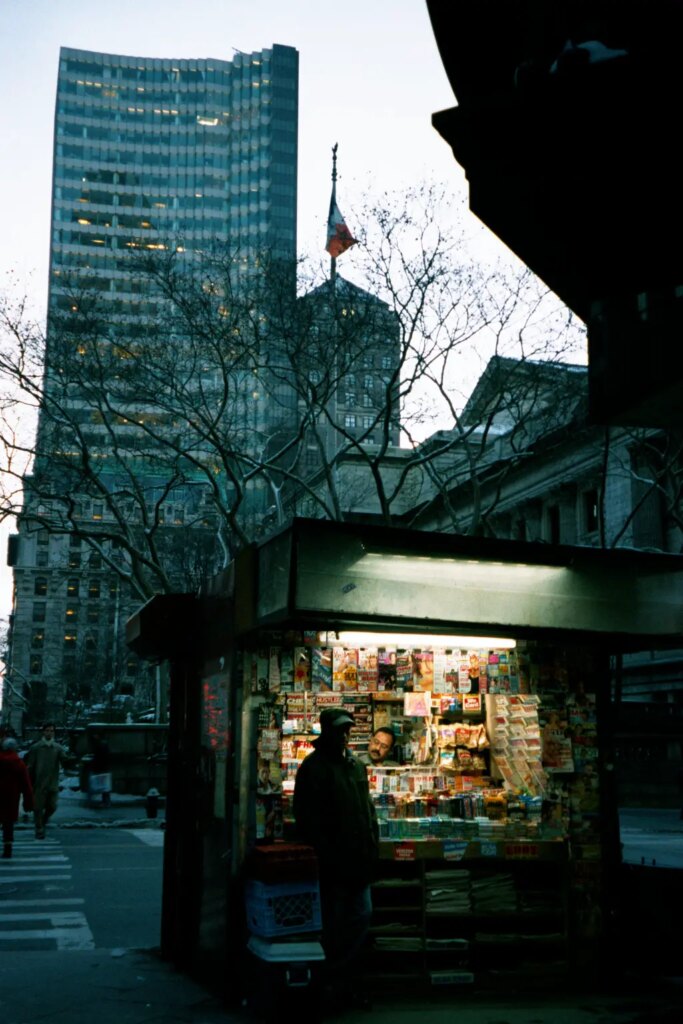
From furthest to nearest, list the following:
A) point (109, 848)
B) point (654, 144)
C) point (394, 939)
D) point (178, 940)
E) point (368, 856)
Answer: point (109, 848) < point (178, 940) < point (394, 939) < point (368, 856) < point (654, 144)

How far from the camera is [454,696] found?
9.44 m

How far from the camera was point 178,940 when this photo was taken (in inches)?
353

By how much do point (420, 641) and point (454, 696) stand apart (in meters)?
0.66

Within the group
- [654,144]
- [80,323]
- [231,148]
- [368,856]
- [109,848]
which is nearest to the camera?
[654,144]

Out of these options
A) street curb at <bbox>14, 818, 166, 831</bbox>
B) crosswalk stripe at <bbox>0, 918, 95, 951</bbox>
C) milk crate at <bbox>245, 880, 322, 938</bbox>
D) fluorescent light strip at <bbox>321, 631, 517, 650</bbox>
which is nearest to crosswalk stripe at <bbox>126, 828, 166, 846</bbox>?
street curb at <bbox>14, 818, 166, 831</bbox>

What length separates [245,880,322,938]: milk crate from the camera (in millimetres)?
6910

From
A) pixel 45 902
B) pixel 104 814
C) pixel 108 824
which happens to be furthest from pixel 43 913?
pixel 104 814

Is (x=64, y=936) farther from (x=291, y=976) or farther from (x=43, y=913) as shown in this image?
(x=291, y=976)

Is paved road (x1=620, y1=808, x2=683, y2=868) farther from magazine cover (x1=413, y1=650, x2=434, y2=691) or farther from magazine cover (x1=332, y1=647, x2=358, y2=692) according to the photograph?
magazine cover (x1=332, y1=647, x2=358, y2=692)

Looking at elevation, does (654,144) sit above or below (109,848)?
above

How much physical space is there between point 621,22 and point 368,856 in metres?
5.57

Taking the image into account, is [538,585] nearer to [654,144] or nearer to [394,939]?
[394,939]

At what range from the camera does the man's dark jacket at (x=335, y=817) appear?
7430 millimetres

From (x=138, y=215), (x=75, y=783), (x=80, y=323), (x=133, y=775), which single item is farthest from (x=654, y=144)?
(x=138, y=215)
